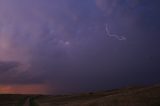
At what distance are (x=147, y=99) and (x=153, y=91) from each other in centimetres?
526

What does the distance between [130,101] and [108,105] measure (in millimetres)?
3400

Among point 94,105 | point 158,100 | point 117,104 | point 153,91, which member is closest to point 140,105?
point 158,100

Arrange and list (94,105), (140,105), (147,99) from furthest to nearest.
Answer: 1. (94,105)
2. (147,99)
3. (140,105)

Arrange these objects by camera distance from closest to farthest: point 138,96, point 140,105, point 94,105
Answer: point 140,105 < point 138,96 < point 94,105

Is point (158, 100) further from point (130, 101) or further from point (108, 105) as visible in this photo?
point (108, 105)

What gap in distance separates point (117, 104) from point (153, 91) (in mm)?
5891

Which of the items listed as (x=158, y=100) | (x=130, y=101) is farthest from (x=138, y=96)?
(x=158, y=100)

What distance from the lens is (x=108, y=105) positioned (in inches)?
1610

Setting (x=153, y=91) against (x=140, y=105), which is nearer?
(x=140, y=105)

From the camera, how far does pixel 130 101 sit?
127 ft

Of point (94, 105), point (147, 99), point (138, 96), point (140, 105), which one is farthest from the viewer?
point (94, 105)

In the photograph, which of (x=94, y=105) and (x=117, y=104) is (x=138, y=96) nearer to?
(x=117, y=104)

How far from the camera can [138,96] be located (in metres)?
40.8

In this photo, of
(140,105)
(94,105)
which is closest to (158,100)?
(140,105)
